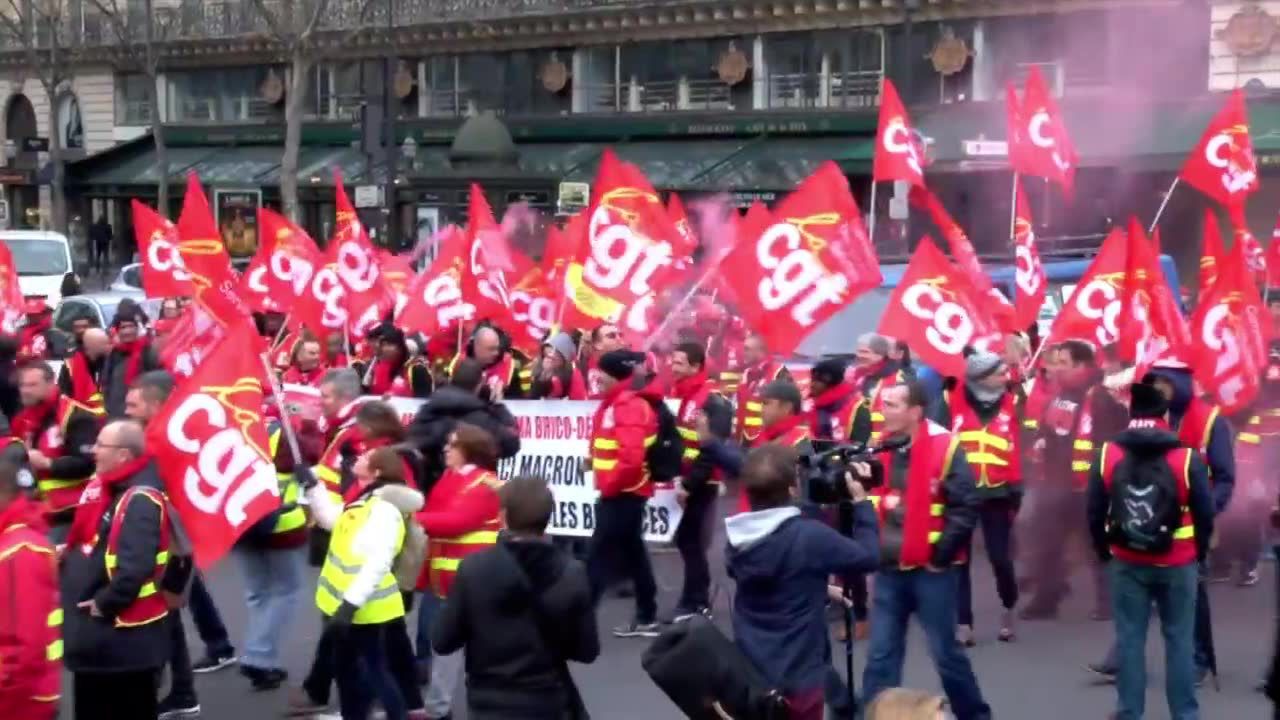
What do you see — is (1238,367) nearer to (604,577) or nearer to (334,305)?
(604,577)

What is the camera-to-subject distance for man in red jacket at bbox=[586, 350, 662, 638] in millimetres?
10156

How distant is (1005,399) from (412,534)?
Answer: 3.72m

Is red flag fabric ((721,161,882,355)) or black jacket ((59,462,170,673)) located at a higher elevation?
red flag fabric ((721,161,882,355))

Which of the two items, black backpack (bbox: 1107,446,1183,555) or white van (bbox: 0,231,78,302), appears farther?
white van (bbox: 0,231,78,302)

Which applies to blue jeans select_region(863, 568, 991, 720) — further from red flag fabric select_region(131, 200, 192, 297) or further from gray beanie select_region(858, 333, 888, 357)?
red flag fabric select_region(131, 200, 192, 297)

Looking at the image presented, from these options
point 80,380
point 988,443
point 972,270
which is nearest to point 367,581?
point 988,443

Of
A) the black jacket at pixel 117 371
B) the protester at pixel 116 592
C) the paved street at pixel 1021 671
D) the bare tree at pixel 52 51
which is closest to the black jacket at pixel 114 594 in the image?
the protester at pixel 116 592

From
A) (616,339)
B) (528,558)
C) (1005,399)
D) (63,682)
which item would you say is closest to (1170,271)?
(616,339)

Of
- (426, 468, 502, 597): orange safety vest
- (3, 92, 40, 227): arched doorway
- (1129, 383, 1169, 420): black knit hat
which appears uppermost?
(3, 92, 40, 227): arched doorway

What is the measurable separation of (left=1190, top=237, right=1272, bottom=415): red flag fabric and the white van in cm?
1978

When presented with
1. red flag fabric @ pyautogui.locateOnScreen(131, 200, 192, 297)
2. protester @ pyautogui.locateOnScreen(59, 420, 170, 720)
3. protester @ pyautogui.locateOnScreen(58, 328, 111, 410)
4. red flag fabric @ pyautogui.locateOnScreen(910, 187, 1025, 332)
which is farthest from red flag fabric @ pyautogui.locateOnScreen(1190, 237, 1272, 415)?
red flag fabric @ pyautogui.locateOnScreen(131, 200, 192, 297)

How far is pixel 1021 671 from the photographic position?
991cm

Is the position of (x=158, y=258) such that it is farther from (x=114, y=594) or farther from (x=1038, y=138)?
(x=114, y=594)

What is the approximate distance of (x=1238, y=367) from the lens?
1082 cm
